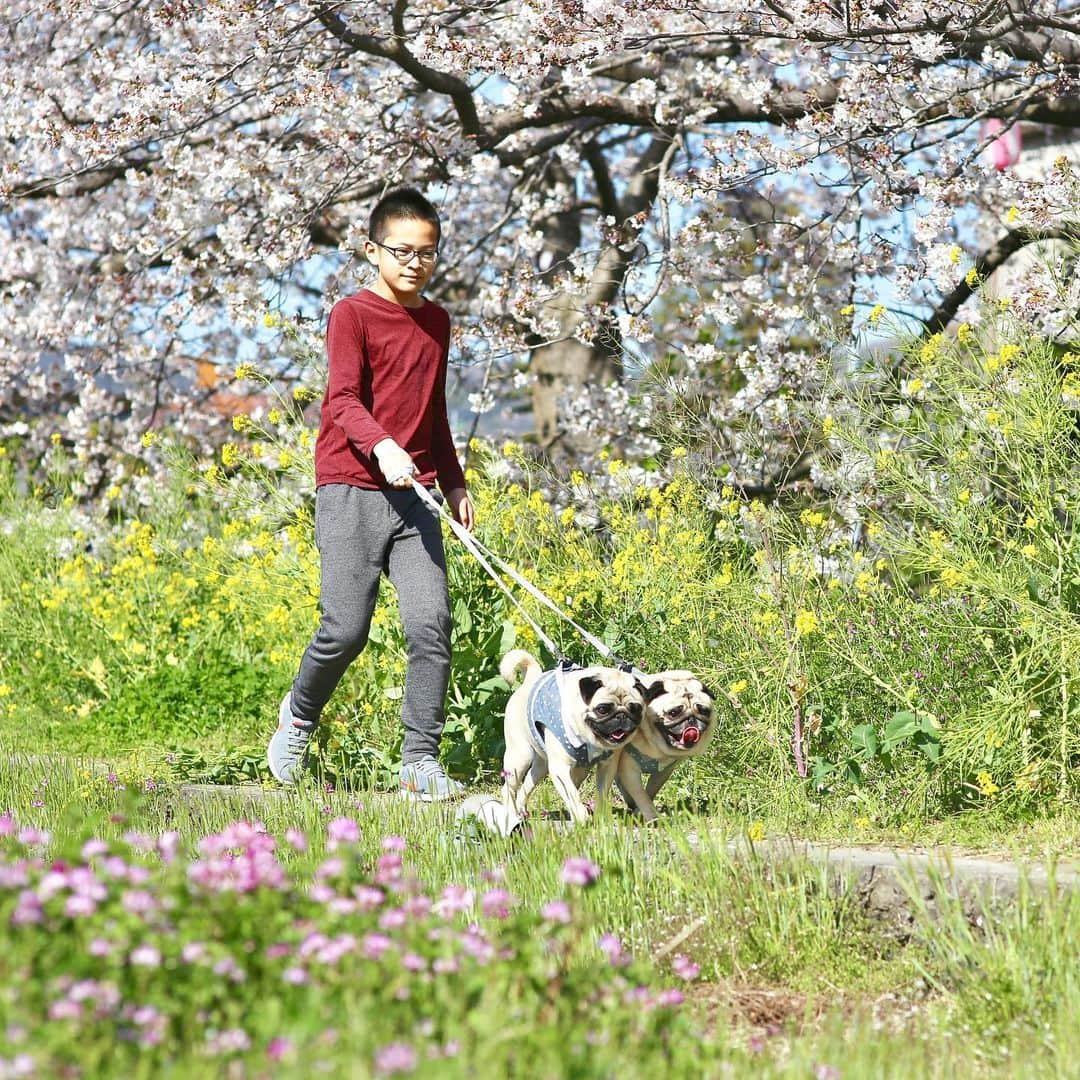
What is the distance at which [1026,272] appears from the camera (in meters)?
5.93

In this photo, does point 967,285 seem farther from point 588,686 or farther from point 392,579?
point 588,686

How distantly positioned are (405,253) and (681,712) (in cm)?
165

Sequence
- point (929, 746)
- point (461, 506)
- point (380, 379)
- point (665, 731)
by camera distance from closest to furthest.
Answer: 1. point (665, 731)
2. point (929, 746)
3. point (380, 379)
4. point (461, 506)

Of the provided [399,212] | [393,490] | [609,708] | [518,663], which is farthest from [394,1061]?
[399,212]

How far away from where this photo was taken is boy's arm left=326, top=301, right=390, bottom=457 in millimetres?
4301

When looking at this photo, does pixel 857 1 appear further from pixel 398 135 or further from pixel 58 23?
pixel 58 23

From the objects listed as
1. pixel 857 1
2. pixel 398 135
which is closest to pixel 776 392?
pixel 857 1

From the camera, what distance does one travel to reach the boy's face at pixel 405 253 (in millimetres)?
4406

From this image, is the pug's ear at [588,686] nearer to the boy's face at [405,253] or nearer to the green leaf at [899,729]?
the green leaf at [899,729]

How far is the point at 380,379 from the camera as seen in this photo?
452cm

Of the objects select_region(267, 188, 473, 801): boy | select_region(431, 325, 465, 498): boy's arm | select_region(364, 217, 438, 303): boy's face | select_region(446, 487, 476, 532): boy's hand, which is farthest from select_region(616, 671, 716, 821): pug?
select_region(364, 217, 438, 303): boy's face

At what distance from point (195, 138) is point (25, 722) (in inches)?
138

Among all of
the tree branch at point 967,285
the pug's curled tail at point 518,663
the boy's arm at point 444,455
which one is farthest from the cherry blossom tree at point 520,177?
the pug's curled tail at point 518,663

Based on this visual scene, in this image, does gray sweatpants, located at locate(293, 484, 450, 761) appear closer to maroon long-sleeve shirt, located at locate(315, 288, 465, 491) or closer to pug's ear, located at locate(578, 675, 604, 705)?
maroon long-sleeve shirt, located at locate(315, 288, 465, 491)
